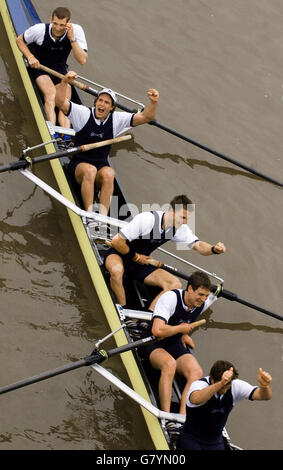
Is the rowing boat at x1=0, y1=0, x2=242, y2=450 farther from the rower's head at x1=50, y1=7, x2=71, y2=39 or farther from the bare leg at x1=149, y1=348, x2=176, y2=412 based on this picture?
the rower's head at x1=50, y1=7, x2=71, y2=39

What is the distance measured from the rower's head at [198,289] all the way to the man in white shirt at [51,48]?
3.50 meters

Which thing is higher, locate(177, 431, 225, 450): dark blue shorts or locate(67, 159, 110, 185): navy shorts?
locate(67, 159, 110, 185): navy shorts

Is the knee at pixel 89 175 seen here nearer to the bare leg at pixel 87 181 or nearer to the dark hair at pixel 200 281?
the bare leg at pixel 87 181

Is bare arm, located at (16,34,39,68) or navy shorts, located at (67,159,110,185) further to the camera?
bare arm, located at (16,34,39,68)

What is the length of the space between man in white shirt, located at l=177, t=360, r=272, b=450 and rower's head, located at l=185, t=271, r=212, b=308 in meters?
0.84

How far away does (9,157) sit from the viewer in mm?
9898

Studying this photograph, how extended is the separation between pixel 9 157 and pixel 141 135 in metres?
2.12

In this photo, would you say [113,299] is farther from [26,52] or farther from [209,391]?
[26,52]

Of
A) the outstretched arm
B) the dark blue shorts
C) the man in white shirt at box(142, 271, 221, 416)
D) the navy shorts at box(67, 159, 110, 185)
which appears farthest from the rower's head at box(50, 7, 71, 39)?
the dark blue shorts

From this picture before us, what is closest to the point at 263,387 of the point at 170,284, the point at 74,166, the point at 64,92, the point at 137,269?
the point at 170,284

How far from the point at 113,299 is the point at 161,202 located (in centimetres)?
245

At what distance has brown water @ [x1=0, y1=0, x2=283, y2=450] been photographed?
24.9ft

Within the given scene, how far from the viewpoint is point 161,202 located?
10195mm

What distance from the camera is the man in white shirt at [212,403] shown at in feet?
21.1
